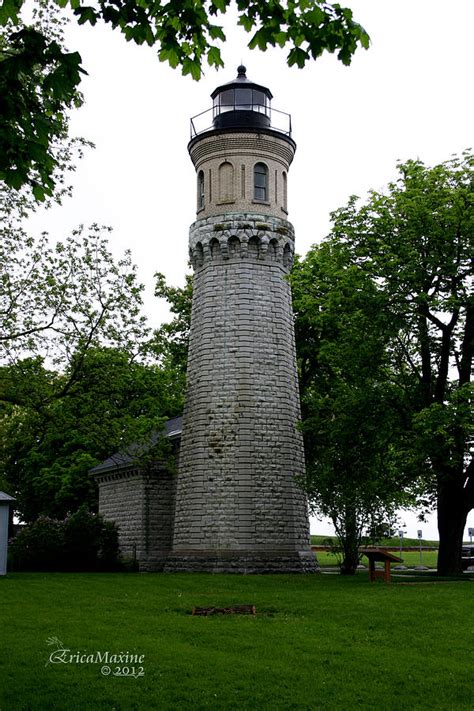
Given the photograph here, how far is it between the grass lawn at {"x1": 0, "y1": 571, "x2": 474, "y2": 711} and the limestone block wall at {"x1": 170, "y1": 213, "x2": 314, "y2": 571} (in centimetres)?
832

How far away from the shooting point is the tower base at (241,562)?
2784 cm

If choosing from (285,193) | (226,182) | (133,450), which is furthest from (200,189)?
(133,450)

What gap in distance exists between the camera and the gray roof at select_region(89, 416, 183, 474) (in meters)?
32.2

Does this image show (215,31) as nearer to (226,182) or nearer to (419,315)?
(419,315)

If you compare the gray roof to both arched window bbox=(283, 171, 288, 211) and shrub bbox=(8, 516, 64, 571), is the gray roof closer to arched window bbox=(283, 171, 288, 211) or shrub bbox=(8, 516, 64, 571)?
shrub bbox=(8, 516, 64, 571)

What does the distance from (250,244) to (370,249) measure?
17.4ft

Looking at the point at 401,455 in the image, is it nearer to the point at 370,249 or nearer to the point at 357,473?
the point at 357,473

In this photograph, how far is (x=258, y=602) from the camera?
18125 millimetres

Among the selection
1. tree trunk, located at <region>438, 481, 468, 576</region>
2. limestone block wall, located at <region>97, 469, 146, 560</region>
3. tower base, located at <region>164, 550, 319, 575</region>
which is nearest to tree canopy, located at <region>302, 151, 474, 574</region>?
tree trunk, located at <region>438, 481, 468, 576</region>

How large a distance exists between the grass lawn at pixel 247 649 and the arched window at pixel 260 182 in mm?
16942

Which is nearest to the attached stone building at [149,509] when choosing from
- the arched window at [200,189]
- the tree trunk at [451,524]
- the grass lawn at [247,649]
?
the arched window at [200,189]

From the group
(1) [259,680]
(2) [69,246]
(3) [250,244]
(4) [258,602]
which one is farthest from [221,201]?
(1) [259,680]

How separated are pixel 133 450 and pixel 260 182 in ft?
38.7

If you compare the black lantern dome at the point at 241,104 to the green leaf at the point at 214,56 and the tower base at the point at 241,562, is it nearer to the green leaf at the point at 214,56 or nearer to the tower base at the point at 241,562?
the tower base at the point at 241,562
